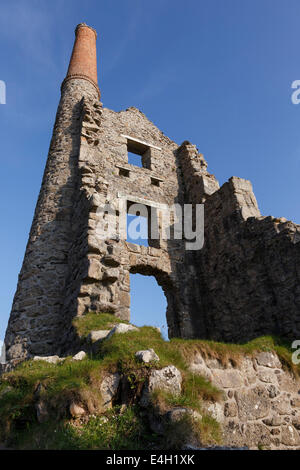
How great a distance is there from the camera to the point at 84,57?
15078mm

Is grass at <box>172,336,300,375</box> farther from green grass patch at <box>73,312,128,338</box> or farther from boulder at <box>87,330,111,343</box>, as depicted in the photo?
green grass patch at <box>73,312,128,338</box>

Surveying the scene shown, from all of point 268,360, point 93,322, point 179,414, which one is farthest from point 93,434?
point 268,360

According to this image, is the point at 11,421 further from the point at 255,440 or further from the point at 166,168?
the point at 166,168

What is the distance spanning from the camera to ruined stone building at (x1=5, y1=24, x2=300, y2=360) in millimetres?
7402

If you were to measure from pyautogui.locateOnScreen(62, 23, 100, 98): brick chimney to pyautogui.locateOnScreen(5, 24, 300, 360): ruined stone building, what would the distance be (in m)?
0.16

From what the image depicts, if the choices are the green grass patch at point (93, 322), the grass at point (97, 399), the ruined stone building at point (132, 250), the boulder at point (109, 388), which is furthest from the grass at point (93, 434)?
the ruined stone building at point (132, 250)

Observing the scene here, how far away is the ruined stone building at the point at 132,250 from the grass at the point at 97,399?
218cm

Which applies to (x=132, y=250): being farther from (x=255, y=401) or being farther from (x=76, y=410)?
(x=76, y=410)

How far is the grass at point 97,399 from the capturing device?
9.93 feet

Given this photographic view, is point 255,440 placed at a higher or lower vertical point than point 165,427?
lower
